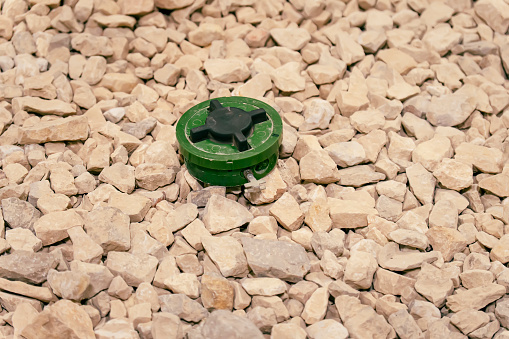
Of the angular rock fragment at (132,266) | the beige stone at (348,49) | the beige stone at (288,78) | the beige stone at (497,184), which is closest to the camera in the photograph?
the angular rock fragment at (132,266)

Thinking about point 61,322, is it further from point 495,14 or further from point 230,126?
Answer: point 495,14

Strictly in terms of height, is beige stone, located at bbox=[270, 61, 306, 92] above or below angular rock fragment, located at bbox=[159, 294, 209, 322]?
above

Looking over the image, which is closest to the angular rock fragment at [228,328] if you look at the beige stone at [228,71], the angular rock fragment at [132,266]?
the angular rock fragment at [132,266]

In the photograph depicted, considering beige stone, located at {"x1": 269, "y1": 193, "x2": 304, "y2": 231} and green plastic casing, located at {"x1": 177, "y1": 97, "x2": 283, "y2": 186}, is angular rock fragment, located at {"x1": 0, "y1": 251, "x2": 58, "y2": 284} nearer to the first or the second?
green plastic casing, located at {"x1": 177, "y1": 97, "x2": 283, "y2": 186}

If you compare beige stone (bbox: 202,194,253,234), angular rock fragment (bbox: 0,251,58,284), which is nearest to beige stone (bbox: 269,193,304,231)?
beige stone (bbox: 202,194,253,234)

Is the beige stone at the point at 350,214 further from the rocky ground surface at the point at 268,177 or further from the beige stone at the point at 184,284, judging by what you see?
the beige stone at the point at 184,284

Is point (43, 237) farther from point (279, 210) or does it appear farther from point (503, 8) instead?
point (503, 8)

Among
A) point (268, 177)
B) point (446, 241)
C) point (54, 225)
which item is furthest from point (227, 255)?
point (446, 241)
